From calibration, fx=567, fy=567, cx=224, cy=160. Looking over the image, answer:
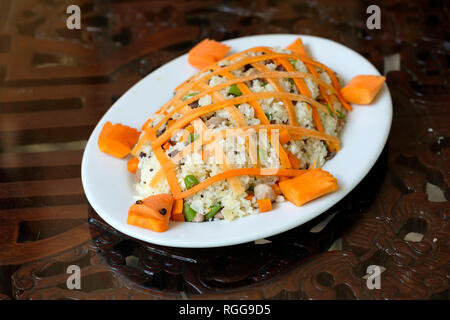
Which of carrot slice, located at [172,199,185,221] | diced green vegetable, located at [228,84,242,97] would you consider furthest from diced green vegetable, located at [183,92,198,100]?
carrot slice, located at [172,199,185,221]

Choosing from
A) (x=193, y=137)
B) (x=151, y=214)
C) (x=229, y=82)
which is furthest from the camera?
(x=229, y=82)

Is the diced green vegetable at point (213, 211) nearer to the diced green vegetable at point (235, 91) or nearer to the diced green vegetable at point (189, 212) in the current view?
the diced green vegetable at point (189, 212)

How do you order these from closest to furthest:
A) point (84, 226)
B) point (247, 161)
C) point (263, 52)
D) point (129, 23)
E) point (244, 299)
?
point (244, 299)
point (247, 161)
point (84, 226)
point (263, 52)
point (129, 23)

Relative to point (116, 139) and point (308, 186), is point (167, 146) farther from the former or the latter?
point (308, 186)

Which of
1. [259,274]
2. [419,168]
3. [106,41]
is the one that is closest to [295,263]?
[259,274]

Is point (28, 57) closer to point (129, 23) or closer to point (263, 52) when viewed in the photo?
point (129, 23)

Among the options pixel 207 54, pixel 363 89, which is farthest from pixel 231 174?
pixel 207 54
